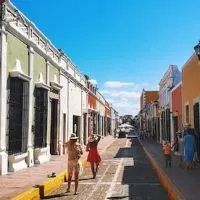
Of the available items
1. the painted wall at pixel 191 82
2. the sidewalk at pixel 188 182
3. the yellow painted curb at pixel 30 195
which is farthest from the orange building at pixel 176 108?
the yellow painted curb at pixel 30 195

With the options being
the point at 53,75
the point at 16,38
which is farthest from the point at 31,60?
the point at 53,75

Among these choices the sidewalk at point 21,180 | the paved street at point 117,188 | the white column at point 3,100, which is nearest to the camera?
the sidewalk at point 21,180

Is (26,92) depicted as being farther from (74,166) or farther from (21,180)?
(74,166)

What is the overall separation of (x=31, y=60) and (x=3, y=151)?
4.58 meters

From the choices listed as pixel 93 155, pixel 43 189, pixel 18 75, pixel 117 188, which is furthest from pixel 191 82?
pixel 43 189

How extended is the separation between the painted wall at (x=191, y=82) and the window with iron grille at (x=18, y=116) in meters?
7.20

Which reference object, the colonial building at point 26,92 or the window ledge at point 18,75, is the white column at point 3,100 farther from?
the window ledge at point 18,75

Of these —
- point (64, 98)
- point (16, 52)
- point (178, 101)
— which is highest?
point (16, 52)

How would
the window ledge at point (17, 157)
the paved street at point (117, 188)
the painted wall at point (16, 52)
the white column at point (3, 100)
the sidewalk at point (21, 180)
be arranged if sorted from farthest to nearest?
the window ledge at point (17, 157)
the painted wall at point (16, 52)
the white column at point (3, 100)
the paved street at point (117, 188)
the sidewalk at point (21, 180)

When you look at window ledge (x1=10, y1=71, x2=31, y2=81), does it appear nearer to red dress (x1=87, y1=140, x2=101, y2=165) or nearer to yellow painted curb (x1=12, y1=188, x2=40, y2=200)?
red dress (x1=87, y1=140, x2=101, y2=165)

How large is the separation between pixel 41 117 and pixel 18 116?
3400mm

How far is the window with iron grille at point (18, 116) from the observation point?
48.4 ft

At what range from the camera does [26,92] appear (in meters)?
16.5

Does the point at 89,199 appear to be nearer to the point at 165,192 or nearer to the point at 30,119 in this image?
the point at 165,192
